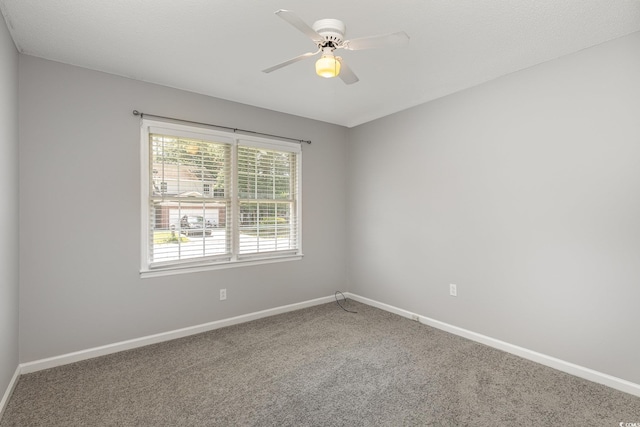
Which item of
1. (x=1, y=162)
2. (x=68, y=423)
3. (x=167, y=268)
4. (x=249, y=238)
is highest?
(x=1, y=162)

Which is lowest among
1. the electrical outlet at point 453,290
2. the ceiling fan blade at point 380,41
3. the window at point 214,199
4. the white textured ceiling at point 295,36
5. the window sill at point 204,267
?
the electrical outlet at point 453,290

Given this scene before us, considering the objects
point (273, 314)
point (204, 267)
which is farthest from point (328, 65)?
point (273, 314)

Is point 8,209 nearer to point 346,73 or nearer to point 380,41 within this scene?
point 346,73

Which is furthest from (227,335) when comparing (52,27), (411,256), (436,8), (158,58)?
(436,8)

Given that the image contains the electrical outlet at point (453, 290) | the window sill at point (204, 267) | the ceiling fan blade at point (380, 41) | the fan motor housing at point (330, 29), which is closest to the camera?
the ceiling fan blade at point (380, 41)

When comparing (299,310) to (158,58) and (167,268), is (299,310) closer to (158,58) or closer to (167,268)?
(167,268)

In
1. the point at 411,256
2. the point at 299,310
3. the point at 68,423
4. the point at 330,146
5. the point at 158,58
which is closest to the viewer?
the point at 68,423

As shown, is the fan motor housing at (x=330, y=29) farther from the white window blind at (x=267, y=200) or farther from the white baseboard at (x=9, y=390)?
the white baseboard at (x=9, y=390)

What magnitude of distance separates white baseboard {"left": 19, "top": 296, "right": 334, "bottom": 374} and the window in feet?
2.03

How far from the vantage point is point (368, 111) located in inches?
156

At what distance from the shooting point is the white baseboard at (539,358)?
2263 millimetres

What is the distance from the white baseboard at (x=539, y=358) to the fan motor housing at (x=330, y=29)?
2950 mm

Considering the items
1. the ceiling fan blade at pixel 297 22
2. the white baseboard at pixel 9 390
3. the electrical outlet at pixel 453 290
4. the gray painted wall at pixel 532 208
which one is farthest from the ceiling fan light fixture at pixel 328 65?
the white baseboard at pixel 9 390

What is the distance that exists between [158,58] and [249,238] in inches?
80.1
